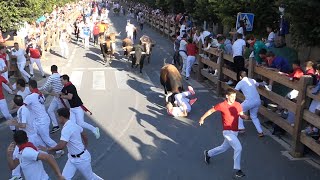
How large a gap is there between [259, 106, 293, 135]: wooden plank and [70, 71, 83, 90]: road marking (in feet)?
24.7

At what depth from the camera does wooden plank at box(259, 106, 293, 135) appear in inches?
372

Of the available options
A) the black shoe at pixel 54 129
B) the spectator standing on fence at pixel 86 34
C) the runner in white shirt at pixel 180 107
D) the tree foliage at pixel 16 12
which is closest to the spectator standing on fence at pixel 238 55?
the runner in white shirt at pixel 180 107

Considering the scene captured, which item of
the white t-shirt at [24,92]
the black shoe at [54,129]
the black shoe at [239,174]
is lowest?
the black shoe at [54,129]

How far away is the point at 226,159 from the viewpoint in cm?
883

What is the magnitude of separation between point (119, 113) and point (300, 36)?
5589 millimetres

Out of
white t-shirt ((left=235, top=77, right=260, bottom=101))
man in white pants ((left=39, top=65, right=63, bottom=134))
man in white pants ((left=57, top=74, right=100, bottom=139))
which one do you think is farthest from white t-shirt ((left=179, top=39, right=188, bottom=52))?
man in white pants ((left=57, top=74, right=100, bottom=139))

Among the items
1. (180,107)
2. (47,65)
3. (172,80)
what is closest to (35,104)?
(180,107)

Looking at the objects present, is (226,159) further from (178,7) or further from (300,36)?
(178,7)

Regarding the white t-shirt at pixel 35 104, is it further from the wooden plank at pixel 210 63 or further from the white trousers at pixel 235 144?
the wooden plank at pixel 210 63

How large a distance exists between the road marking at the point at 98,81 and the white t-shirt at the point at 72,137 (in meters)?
8.81

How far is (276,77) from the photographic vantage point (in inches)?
395

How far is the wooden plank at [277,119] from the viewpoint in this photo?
9.44 metres

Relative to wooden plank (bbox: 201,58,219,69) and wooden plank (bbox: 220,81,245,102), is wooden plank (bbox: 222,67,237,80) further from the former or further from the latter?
wooden plank (bbox: 201,58,219,69)

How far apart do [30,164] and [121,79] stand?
37.0 feet
